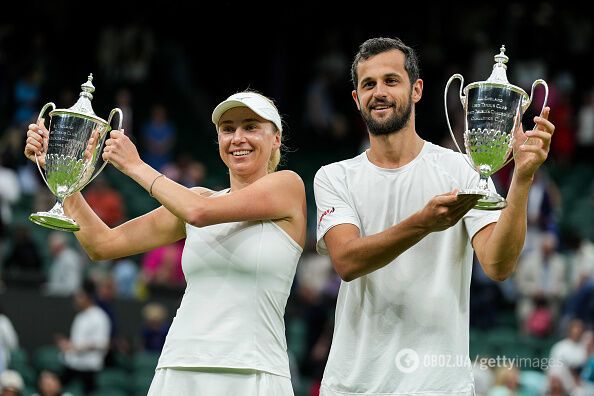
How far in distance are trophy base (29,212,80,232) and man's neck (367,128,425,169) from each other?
1.16 meters

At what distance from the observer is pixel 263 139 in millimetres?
4617

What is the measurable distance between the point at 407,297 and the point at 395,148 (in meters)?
0.56

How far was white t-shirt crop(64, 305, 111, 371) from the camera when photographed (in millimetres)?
10797

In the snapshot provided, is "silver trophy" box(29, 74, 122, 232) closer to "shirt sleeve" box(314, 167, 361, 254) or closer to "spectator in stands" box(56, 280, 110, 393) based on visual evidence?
"shirt sleeve" box(314, 167, 361, 254)

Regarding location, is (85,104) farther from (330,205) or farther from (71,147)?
(330,205)

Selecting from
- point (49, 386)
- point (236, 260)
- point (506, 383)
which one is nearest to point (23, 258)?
point (49, 386)

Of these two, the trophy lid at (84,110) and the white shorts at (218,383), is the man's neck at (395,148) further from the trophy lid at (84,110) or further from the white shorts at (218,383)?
the trophy lid at (84,110)

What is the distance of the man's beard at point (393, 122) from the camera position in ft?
14.6

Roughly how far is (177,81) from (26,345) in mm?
7911

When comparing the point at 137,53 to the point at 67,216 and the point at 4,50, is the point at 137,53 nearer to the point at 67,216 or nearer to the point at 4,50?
the point at 4,50

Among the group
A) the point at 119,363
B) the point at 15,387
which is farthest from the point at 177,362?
the point at 119,363

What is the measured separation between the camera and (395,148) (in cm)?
454

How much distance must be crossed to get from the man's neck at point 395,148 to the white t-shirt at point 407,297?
0.11 ft

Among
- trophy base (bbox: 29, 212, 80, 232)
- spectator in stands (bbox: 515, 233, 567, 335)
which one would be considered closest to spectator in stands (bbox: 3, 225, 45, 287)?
spectator in stands (bbox: 515, 233, 567, 335)
